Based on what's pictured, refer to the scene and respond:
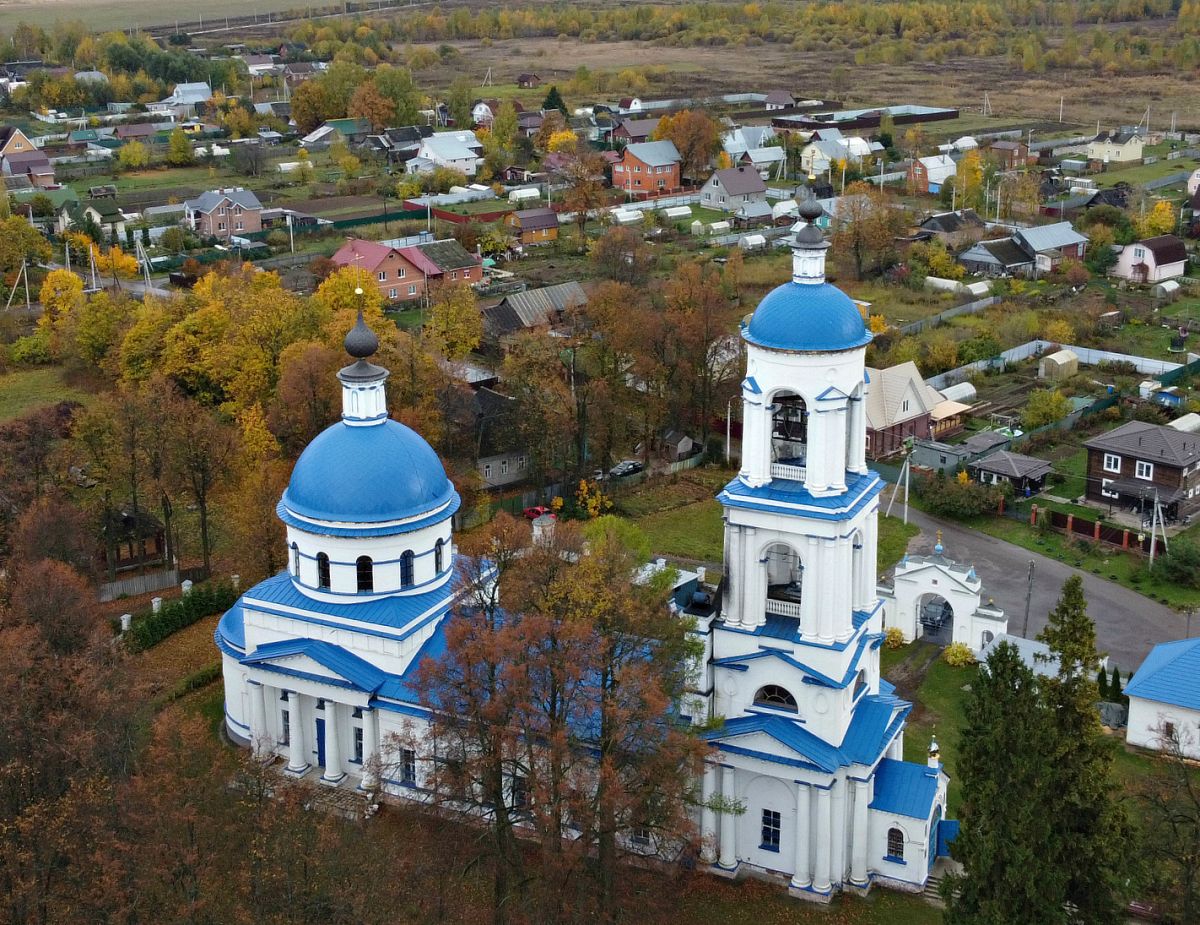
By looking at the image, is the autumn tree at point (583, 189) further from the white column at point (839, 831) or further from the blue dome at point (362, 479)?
the white column at point (839, 831)

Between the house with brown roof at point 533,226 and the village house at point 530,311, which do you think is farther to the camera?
the house with brown roof at point 533,226

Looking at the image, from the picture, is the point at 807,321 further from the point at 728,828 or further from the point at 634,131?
the point at 634,131

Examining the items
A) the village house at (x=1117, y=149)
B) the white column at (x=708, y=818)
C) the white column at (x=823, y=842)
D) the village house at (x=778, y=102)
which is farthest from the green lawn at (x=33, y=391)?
the village house at (x=778, y=102)

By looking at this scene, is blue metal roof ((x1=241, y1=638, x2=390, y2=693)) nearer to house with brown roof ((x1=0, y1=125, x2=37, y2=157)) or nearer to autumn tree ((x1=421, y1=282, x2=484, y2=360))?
autumn tree ((x1=421, y1=282, x2=484, y2=360))

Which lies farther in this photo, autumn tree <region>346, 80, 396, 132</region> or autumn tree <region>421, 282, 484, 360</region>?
autumn tree <region>346, 80, 396, 132</region>

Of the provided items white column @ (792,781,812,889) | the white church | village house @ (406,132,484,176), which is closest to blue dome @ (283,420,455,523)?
the white church

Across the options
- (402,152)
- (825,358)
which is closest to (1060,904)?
(825,358)
